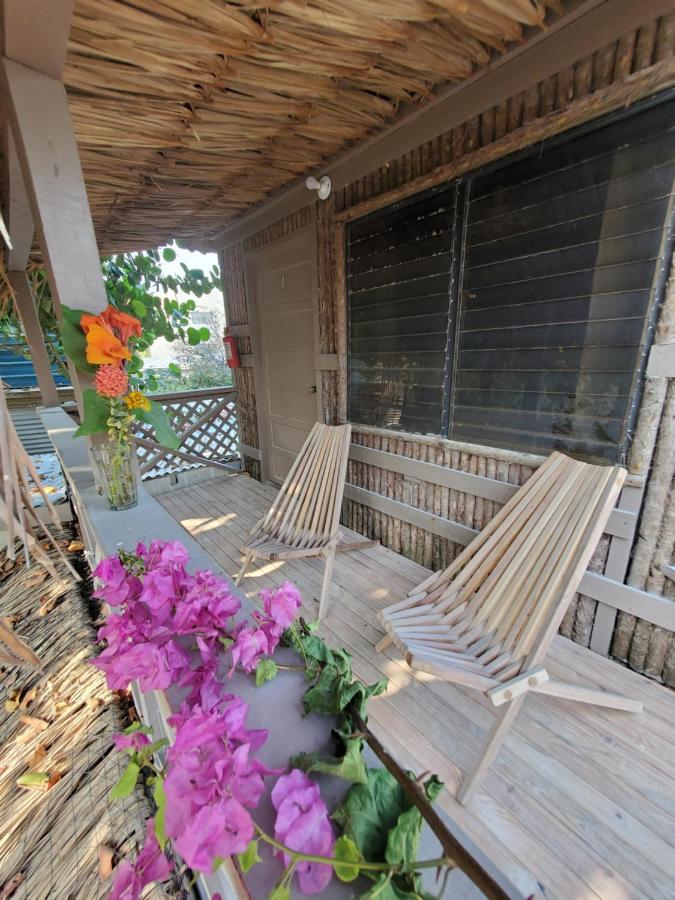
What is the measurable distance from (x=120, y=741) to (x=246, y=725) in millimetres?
230

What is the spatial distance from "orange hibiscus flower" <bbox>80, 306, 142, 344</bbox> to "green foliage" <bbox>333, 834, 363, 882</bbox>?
1351mm

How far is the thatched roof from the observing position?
3.95 ft

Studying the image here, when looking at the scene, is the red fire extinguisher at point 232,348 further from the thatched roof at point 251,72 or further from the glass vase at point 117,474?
the glass vase at point 117,474

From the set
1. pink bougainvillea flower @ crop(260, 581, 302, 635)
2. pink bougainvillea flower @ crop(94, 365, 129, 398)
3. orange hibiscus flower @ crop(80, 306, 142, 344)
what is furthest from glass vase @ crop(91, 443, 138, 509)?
pink bougainvillea flower @ crop(260, 581, 302, 635)

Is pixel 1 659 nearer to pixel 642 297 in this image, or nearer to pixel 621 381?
pixel 621 381

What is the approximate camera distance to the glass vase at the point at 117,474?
1.44 meters

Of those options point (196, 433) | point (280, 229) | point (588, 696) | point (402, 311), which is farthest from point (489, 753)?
point (196, 433)

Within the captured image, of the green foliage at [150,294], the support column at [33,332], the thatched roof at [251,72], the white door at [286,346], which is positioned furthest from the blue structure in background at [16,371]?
the thatched roof at [251,72]

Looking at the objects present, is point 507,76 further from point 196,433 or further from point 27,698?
point 196,433

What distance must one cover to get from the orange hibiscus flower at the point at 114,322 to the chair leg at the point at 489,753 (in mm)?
1717

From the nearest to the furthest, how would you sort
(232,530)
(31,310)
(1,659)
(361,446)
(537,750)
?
(1,659)
(537,750)
(361,446)
(232,530)
(31,310)

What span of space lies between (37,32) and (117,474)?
1292 millimetres

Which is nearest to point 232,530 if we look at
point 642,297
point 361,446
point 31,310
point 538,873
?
point 361,446

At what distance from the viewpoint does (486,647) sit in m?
1.48
